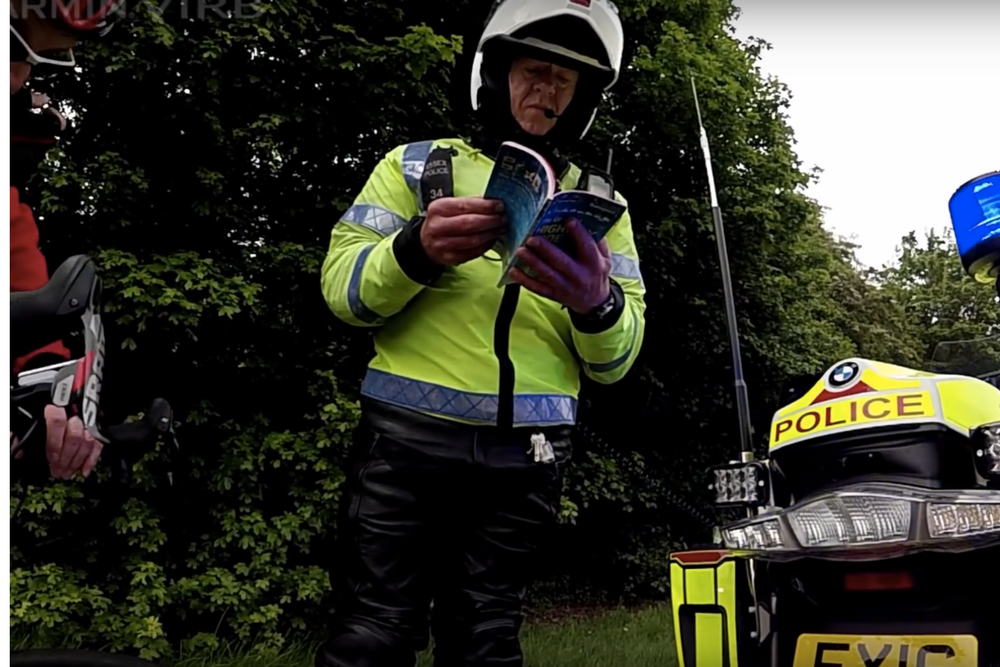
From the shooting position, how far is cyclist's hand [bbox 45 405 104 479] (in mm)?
831

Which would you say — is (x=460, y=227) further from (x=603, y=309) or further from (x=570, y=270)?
(x=603, y=309)

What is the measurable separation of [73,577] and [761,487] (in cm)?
228

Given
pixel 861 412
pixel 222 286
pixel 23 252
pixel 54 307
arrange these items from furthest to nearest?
pixel 222 286, pixel 861 412, pixel 23 252, pixel 54 307

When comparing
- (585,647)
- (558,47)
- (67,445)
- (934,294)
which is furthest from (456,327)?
(934,294)

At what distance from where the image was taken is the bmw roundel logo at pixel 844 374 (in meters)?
1.78

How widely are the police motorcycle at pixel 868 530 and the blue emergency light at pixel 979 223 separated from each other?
19.1 inches

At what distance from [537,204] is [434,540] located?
57 cm

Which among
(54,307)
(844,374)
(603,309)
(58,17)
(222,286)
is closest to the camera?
(54,307)

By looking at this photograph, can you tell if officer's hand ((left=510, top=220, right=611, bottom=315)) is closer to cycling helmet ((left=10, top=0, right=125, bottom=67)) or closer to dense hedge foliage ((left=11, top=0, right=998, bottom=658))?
cycling helmet ((left=10, top=0, right=125, bottom=67))

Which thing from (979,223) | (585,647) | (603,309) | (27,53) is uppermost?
(979,223)

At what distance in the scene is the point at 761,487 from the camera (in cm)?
183

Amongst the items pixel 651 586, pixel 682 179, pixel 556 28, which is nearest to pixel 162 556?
pixel 556 28

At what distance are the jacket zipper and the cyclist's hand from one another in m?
0.63

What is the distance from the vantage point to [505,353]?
55.2 inches
